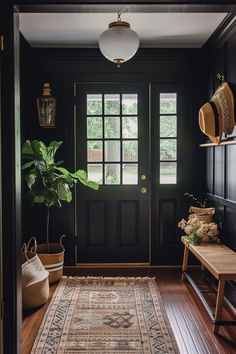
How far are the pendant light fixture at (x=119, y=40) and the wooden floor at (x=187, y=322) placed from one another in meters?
2.22

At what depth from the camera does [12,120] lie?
2.12 meters

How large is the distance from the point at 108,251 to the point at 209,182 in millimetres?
1470

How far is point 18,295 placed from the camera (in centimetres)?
220

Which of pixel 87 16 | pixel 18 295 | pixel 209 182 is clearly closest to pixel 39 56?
pixel 87 16

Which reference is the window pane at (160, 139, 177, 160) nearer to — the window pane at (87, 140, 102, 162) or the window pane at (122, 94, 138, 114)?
the window pane at (122, 94, 138, 114)

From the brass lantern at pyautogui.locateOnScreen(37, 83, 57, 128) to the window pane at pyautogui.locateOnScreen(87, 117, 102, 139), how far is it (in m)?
0.46

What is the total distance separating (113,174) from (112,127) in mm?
569

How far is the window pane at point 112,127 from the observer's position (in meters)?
4.98

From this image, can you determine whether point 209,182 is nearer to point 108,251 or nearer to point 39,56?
point 108,251

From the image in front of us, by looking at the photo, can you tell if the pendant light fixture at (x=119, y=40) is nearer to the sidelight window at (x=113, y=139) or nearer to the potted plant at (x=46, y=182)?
the potted plant at (x=46, y=182)

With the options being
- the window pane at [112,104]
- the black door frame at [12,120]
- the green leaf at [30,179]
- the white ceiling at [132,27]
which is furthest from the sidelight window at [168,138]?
the black door frame at [12,120]

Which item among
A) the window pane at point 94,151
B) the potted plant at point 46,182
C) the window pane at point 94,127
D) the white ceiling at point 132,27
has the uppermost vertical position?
the white ceiling at point 132,27

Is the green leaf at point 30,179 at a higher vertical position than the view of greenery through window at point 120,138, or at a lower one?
lower

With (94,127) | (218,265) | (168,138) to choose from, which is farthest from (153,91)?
(218,265)
